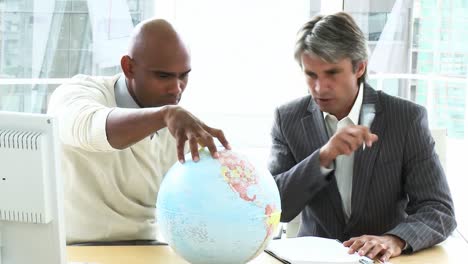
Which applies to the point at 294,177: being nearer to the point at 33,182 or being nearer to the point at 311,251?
the point at 311,251

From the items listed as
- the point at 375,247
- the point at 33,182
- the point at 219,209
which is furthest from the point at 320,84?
the point at 33,182

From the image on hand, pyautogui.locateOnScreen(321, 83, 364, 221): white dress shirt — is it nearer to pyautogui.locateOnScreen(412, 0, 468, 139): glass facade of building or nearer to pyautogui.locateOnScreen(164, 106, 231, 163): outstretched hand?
pyautogui.locateOnScreen(164, 106, 231, 163): outstretched hand

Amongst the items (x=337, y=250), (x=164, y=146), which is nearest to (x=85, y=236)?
(x=164, y=146)

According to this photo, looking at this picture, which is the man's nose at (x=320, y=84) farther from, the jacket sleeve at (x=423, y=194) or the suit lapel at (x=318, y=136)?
the jacket sleeve at (x=423, y=194)

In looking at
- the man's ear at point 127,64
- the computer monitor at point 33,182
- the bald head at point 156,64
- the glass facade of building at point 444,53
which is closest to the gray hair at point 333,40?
the bald head at point 156,64

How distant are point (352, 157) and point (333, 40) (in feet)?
1.22

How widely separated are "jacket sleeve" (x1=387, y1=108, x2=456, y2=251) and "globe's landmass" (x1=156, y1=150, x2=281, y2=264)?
0.57 m

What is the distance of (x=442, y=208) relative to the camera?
7.34 feet

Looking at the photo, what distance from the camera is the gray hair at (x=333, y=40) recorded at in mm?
2334

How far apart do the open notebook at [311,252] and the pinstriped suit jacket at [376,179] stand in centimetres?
29

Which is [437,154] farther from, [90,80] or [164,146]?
[90,80]

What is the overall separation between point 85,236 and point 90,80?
1.55ft

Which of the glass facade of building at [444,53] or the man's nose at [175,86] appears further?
the glass facade of building at [444,53]

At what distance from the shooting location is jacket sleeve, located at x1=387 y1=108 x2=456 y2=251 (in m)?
2.11
